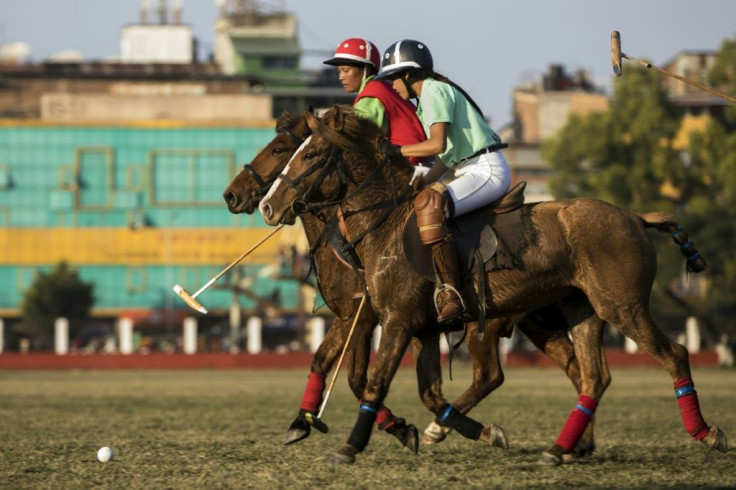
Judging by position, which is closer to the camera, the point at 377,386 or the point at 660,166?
the point at 377,386

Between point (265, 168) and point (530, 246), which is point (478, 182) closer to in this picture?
point (530, 246)

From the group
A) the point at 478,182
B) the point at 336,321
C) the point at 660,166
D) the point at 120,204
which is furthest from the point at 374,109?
the point at 120,204

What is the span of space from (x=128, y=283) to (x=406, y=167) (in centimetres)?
8318

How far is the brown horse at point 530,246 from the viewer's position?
10.9 meters

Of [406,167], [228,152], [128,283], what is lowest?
[128,283]

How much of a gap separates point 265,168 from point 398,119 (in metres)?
1.23

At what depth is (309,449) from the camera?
1277 cm

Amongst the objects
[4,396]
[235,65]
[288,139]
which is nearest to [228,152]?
[235,65]

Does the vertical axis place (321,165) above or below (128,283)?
above

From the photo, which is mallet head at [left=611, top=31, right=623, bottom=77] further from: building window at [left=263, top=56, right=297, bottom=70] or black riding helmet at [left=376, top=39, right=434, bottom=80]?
building window at [left=263, top=56, right=297, bottom=70]

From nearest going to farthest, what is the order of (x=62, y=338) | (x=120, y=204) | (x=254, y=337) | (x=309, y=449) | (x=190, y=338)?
(x=309, y=449) → (x=254, y=337) → (x=190, y=338) → (x=62, y=338) → (x=120, y=204)

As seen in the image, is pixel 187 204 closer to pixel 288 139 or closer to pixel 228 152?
pixel 228 152

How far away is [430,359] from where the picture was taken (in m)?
11.2

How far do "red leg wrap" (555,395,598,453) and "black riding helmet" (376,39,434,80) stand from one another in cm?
296
